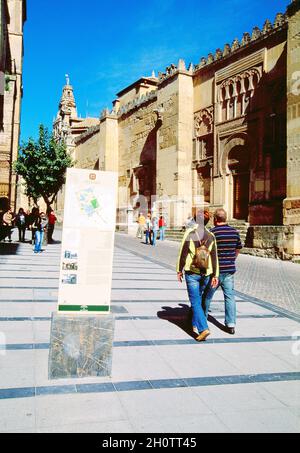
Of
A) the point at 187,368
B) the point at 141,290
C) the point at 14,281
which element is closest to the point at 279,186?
the point at 141,290

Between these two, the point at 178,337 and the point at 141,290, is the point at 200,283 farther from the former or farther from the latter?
the point at 141,290

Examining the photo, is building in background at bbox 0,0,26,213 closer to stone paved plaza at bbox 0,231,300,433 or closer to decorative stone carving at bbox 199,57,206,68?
decorative stone carving at bbox 199,57,206,68

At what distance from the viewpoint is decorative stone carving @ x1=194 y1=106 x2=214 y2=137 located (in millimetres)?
23625

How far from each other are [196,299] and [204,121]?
67.3ft

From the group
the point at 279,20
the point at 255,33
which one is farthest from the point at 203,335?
the point at 255,33

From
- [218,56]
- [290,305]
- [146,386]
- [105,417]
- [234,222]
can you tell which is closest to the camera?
[105,417]

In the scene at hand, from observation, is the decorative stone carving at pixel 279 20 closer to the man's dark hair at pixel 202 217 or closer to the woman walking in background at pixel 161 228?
the woman walking in background at pixel 161 228

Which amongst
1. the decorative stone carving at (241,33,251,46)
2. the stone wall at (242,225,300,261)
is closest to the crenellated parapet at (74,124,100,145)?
the decorative stone carving at (241,33,251,46)

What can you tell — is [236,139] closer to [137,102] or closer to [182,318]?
[137,102]

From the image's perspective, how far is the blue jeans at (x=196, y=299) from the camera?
17.0 ft

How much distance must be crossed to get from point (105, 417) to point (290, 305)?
537 cm

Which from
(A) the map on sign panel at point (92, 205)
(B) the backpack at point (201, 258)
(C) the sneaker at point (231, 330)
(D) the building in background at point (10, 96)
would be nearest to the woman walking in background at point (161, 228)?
(D) the building in background at point (10, 96)

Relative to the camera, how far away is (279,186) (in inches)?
746
